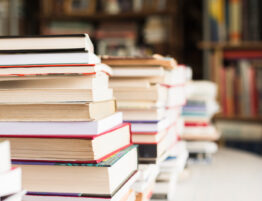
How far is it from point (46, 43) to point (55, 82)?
0.06 meters

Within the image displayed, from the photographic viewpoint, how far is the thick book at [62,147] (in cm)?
65

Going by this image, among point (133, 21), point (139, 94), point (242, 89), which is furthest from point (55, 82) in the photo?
point (133, 21)

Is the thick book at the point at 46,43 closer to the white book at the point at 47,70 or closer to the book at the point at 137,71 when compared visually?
the white book at the point at 47,70

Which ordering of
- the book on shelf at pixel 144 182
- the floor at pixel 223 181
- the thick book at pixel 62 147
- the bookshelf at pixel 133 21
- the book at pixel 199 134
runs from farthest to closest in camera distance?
the bookshelf at pixel 133 21, the book at pixel 199 134, the floor at pixel 223 181, the book on shelf at pixel 144 182, the thick book at pixel 62 147

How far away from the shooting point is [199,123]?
1479 mm

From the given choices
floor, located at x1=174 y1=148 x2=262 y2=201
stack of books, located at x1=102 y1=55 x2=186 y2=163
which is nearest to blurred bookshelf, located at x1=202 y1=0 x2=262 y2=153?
floor, located at x1=174 y1=148 x2=262 y2=201

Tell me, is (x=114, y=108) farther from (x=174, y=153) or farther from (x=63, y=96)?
(x=174, y=153)

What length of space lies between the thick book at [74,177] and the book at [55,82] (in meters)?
0.12

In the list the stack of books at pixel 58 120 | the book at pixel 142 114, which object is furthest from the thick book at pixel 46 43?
the book at pixel 142 114

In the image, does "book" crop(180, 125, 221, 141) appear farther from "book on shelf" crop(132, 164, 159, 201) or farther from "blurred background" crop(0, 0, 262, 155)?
"blurred background" crop(0, 0, 262, 155)

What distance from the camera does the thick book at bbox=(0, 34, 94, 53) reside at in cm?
69

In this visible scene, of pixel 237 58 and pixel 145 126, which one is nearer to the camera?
pixel 145 126

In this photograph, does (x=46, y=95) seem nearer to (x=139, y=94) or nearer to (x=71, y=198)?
(x=71, y=198)

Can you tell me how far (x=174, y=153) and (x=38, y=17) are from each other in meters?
2.17
